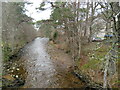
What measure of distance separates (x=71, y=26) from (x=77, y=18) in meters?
0.66

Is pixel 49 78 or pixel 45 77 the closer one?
pixel 49 78

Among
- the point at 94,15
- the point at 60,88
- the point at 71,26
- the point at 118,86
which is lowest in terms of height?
the point at 60,88

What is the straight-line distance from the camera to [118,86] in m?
4.34

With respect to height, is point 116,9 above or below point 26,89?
above

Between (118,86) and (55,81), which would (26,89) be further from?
(118,86)

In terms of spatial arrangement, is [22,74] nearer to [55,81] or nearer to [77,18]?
[55,81]

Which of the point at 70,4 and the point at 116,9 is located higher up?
the point at 70,4

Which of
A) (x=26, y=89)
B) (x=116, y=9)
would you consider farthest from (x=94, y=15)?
(x=26, y=89)

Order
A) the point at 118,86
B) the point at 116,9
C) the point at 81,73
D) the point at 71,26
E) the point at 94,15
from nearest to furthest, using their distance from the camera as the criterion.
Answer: the point at 116,9 < the point at 118,86 < the point at 81,73 < the point at 71,26 < the point at 94,15

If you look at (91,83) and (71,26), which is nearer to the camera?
(91,83)

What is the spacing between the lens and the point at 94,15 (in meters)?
9.78

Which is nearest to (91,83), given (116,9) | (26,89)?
(26,89)

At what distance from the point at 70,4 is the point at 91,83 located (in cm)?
480

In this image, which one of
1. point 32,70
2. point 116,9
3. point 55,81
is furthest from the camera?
point 32,70
